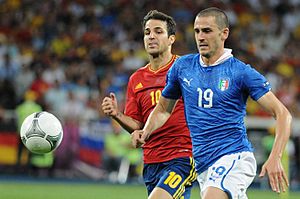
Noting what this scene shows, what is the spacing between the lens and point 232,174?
6.58m

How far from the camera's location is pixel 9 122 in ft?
59.1

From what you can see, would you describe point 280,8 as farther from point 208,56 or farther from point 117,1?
point 208,56

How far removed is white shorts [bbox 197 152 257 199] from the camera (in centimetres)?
652

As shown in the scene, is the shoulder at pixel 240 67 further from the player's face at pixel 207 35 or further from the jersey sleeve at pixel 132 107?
the jersey sleeve at pixel 132 107

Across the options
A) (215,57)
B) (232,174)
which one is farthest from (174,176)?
(215,57)

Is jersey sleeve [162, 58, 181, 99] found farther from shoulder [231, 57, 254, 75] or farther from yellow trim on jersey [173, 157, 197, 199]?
yellow trim on jersey [173, 157, 197, 199]

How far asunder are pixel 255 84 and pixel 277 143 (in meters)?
0.58

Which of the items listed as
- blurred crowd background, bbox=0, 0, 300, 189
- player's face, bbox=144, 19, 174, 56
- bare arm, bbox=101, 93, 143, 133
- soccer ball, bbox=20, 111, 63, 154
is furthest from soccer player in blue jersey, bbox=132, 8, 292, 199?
blurred crowd background, bbox=0, 0, 300, 189

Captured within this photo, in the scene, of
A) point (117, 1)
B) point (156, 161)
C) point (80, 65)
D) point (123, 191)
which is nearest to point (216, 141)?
point (156, 161)

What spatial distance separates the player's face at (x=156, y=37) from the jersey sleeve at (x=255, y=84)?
67.3 inches

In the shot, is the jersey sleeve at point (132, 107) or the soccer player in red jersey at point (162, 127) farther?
the jersey sleeve at point (132, 107)

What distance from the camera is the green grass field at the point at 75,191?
47.4ft

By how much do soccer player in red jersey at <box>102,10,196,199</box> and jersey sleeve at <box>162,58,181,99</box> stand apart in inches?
19.2

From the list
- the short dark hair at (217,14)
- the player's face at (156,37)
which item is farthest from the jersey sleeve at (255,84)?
the player's face at (156,37)
